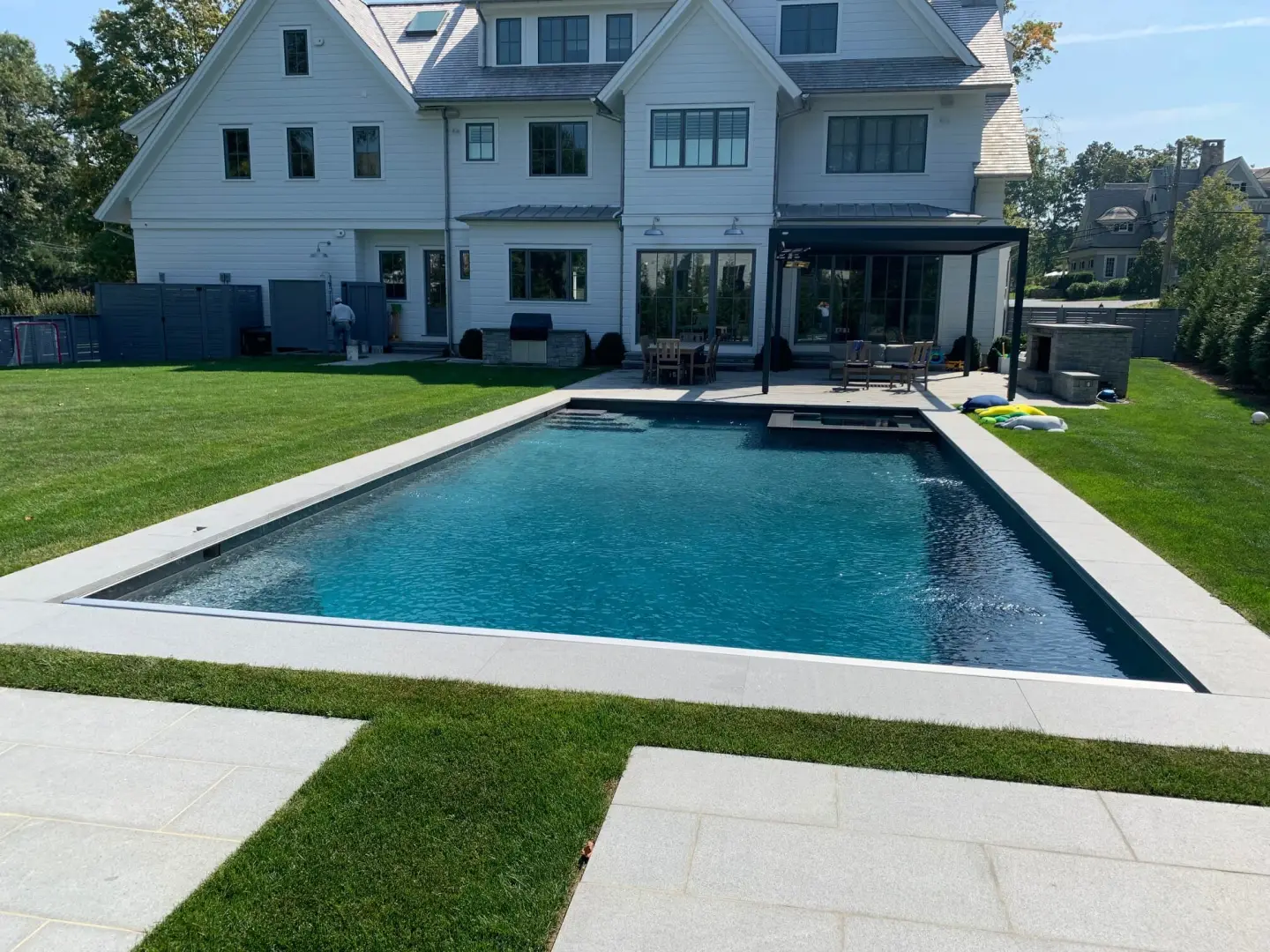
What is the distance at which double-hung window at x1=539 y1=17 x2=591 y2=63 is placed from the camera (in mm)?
22125

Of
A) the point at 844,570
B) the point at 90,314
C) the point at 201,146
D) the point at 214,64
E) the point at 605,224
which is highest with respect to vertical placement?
the point at 214,64

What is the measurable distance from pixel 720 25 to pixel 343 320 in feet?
35.3

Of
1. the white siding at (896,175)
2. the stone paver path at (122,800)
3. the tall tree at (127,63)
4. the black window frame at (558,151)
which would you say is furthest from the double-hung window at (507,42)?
the stone paver path at (122,800)

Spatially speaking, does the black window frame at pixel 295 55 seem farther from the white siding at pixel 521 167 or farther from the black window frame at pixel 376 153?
the white siding at pixel 521 167

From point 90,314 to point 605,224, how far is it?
528 inches

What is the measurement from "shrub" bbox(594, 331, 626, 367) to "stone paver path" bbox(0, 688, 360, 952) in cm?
→ 1709

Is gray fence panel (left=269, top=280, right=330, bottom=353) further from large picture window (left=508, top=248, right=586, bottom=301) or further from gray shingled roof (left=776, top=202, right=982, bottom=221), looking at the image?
gray shingled roof (left=776, top=202, right=982, bottom=221)

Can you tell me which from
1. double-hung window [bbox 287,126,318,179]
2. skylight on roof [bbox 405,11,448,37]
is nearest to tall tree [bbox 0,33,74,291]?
double-hung window [bbox 287,126,318,179]

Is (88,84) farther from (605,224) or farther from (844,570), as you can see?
(844,570)

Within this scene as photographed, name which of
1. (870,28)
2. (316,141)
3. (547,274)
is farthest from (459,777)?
(316,141)

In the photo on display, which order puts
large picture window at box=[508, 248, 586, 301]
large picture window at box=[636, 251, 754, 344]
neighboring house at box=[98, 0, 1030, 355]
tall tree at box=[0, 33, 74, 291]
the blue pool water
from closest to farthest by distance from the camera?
the blue pool water < neighboring house at box=[98, 0, 1030, 355] < large picture window at box=[636, 251, 754, 344] < large picture window at box=[508, 248, 586, 301] < tall tree at box=[0, 33, 74, 291]

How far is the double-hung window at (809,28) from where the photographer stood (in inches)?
810

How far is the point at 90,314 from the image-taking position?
23.1m

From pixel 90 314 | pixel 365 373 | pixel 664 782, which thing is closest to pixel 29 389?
pixel 365 373
